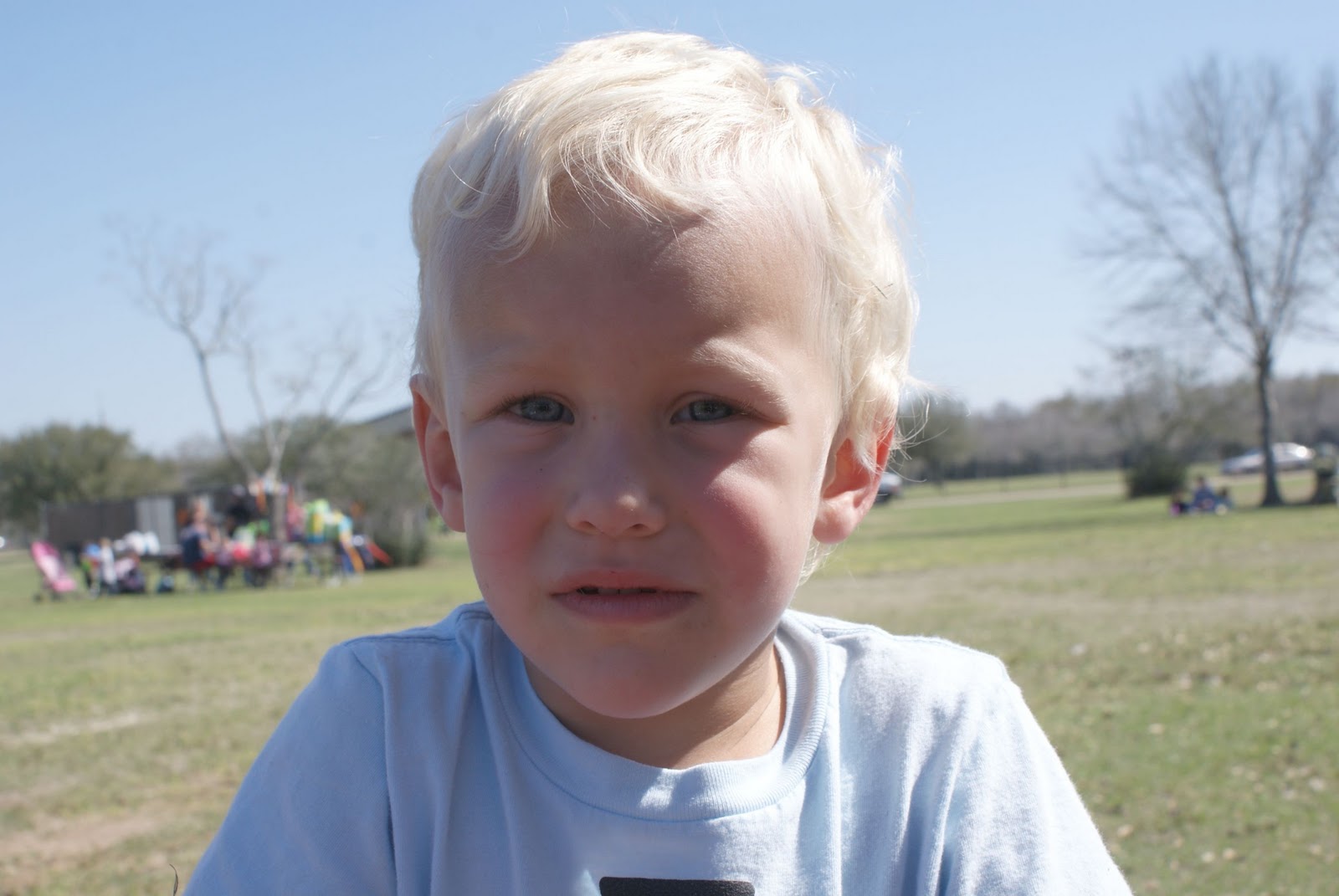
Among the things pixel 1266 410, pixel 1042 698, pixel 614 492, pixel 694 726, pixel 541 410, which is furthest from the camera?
pixel 1266 410

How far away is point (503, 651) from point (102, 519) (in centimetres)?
4569

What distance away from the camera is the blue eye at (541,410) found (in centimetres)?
134

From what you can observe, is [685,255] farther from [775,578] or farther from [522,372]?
[775,578]

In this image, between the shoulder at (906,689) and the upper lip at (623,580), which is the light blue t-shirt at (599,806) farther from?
the upper lip at (623,580)

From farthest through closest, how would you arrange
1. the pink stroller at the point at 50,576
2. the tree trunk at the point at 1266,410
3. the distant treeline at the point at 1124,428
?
the distant treeline at the point at 1124,428
the tree trunk at the point at 1266,410
the pink stroller at the point at 50,576

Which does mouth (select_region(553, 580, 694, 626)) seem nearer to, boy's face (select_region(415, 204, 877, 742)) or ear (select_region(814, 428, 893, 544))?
boy's face (select_region(415, 204, 877, 742))

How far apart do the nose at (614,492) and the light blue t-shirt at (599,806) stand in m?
0.36

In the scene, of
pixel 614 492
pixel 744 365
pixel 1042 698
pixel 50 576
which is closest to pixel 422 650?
pixel 614 492

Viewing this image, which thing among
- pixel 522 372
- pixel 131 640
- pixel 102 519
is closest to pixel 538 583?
pixel 522 372

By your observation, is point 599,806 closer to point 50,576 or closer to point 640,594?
point 640,594

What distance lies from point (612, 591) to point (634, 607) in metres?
0.03

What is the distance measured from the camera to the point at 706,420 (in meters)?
1.33

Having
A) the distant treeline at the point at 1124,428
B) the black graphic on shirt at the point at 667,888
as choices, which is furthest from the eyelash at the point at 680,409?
the distant treeline at the point at 1124,428

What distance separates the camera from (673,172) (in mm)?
1403
